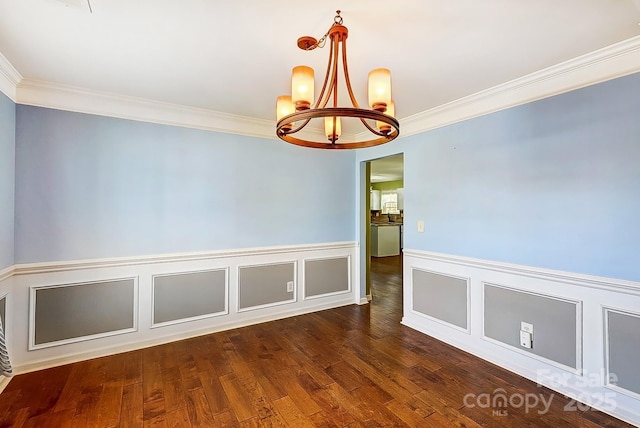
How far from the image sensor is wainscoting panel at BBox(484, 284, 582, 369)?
84.8 inches

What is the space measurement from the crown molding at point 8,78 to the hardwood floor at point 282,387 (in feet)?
7.25

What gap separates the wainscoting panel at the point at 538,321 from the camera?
2154 mm

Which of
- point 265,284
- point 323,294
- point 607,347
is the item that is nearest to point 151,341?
point 265,284

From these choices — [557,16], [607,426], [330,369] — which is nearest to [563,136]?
[557,16]

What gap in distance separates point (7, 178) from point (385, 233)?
7.41 m

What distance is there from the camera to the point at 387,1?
1.49 m

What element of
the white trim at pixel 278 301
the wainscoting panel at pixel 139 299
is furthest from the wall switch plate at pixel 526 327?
the white trim at pixel 278 301

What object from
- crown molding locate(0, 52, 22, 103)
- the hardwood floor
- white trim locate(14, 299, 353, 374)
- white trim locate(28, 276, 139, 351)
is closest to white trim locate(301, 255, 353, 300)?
white trim locate(14, 299, 353, 374)

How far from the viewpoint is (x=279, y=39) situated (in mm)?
1822

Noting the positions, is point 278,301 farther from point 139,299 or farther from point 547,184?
point 547,184

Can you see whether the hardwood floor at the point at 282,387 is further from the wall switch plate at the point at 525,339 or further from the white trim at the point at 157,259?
the white trim at the point at 157,259

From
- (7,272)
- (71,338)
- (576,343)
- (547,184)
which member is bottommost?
(71,338)

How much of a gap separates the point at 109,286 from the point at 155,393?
113 centimetres

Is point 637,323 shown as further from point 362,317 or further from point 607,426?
point 362,317
